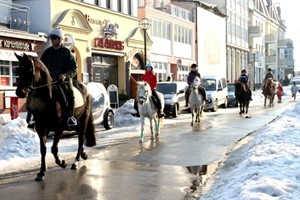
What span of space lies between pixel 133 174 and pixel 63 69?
8.13ft

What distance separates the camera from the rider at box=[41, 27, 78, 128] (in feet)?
28.7

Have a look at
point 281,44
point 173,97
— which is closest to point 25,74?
point 173,97

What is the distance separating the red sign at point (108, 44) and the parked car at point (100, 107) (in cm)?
1272

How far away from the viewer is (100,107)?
17203 millimetres

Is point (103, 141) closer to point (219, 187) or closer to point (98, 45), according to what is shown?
point (219, 187)

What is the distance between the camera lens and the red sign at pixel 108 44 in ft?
98.5

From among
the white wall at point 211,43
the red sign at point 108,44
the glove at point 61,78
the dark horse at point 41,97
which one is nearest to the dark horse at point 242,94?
the red sign at point 108,44

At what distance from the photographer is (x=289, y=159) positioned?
8.11 meters

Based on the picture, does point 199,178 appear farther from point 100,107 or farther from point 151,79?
point 100,107

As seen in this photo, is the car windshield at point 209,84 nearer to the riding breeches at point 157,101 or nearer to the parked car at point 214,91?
the parked car at point 214,91

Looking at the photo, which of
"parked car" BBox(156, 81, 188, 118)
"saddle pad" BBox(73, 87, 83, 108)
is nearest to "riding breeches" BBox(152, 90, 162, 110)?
"saddle pad" BBox(73, 87, 83, 108)

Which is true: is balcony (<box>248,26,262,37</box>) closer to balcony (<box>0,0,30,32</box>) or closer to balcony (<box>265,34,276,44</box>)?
balcony (<box>265,34,276,44</box>)

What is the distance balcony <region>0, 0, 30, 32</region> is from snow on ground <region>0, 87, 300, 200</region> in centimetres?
1182

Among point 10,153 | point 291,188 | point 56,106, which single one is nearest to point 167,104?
point 10,153
